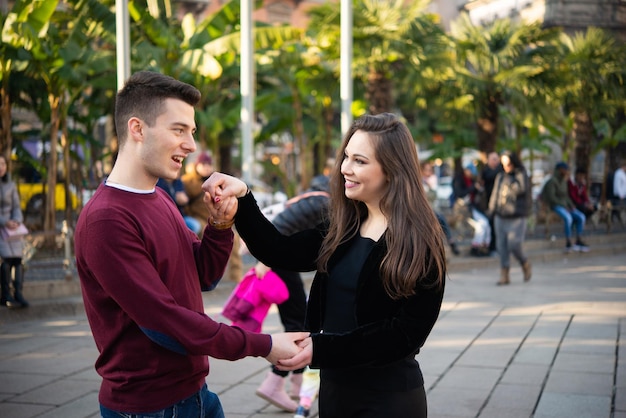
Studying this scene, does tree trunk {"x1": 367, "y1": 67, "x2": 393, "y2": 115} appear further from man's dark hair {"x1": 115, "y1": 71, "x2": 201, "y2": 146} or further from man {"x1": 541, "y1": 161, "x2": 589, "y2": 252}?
man's dark hair {"x1": 115, "y1": 71, "x2": 201, "y2": 146}

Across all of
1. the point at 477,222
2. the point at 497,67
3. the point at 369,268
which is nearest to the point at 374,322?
the point at 369,268

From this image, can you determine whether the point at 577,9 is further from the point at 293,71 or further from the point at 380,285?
the point at 380,285

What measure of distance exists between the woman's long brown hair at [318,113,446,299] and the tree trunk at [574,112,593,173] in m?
19.9

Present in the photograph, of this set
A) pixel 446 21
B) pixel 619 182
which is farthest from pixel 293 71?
pixel 446 21

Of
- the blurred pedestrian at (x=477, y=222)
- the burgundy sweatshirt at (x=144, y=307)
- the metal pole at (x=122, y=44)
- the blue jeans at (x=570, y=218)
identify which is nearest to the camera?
the burgundy sweatshirt at (x=144, y=307)

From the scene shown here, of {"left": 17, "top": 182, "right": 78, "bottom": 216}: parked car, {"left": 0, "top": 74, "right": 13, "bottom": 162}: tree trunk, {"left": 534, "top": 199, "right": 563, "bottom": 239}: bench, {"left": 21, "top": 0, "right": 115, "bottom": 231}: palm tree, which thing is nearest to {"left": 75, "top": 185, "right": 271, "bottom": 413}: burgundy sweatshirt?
{"left": 21, "top": 0, "right": 115, "bottom": 231}: palm tree

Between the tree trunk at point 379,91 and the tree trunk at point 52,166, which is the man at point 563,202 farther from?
the tree trunk at point 52,166

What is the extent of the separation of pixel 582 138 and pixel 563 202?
219 inches

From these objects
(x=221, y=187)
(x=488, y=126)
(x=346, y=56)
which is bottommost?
(x=221, y=187)

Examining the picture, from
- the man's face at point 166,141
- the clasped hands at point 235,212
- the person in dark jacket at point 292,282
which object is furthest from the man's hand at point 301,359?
the person in dark jacket at point 292,282

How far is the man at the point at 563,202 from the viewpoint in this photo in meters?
17.2

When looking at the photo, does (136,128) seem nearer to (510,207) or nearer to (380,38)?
(510,207)

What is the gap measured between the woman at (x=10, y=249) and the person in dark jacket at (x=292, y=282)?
4.85 metres

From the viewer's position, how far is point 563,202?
1745cm
